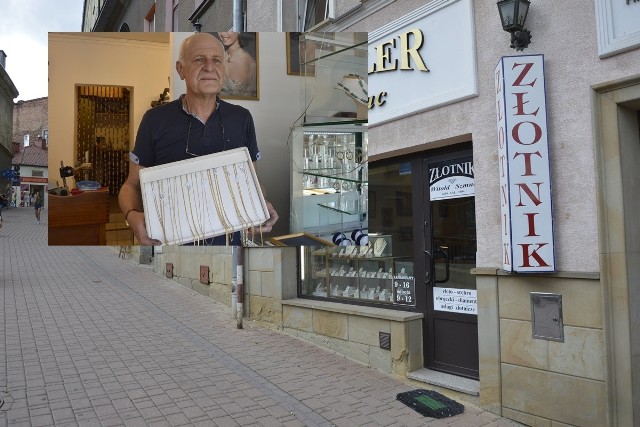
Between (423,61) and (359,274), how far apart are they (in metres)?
2.63

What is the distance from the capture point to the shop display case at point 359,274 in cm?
638

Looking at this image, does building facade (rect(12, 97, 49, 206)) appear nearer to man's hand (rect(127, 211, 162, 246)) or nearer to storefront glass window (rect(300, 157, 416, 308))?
storefront glass window (rect(300, 157, 416, 308))

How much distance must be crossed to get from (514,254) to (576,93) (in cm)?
137

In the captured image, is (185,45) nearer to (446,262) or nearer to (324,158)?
(324,158)

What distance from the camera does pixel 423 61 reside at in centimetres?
579

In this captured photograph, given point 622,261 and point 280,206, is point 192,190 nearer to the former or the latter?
point 280,206

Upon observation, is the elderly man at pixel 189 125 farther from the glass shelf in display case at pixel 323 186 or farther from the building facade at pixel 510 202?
the building facade at pixel 510 202

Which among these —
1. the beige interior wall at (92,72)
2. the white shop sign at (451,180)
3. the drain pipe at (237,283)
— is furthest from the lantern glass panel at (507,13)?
the drain pipe at (237,283)

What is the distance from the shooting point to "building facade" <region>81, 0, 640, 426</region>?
4.37 metres

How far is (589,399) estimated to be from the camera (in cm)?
441

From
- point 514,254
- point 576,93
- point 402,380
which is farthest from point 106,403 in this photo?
point 576,93

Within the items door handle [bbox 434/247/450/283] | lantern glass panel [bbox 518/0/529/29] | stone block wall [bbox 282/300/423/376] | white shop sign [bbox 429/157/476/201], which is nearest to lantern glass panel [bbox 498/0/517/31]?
lantern glass panel [bbox 518/0/529/29]

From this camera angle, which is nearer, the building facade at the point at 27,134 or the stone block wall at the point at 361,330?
the stone block wall at the point at 361,330

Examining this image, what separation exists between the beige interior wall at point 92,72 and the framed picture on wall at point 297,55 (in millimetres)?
933
